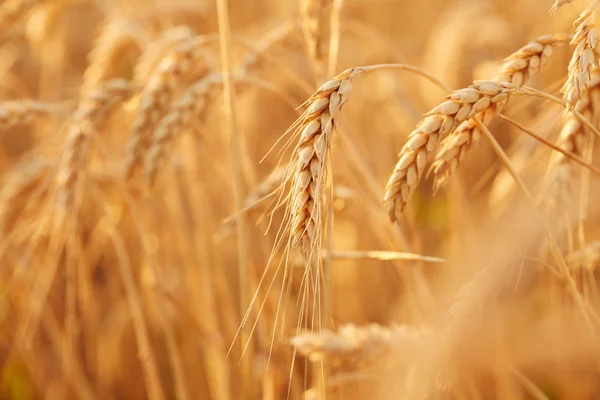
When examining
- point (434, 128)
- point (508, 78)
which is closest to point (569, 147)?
point (508, 78)

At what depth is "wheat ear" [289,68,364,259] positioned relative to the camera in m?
0.75

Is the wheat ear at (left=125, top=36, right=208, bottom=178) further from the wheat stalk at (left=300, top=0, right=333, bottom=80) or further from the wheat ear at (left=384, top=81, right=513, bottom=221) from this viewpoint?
the wheat ear at (left=384, top=81, right=513, bottom=221)

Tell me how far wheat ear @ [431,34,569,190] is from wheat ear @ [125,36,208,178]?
68 cm

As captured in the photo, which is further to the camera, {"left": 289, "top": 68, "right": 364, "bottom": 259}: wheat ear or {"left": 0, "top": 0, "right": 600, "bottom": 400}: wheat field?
{"left": 0, "top": 0, "right": 600, "bottom": 400}: wheat field

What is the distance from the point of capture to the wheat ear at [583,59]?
2.42 feet

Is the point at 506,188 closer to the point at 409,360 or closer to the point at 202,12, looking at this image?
the point at 409,360

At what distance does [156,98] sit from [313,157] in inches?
26.8

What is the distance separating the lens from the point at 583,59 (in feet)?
2.44

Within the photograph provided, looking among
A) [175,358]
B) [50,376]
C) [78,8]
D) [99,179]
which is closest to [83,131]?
[99,179]

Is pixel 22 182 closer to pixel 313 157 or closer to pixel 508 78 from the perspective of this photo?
pixel 313 157

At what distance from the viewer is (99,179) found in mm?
1848

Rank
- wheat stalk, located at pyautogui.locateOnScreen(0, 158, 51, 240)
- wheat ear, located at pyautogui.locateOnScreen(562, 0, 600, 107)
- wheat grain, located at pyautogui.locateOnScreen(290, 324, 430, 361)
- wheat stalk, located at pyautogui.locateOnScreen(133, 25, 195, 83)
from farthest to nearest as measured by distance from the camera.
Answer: wheat stalk, located at pyautogui.locateOnScreen(0, 158, 51, 240) < wheat stalk, located at pyautogui.locateOnScreen(133, 25, 195, 83) < wheat grain, located at pyautogui.locateOnScreen(290, 324, 430, 361) < wheat ear, located at pyautogui.locateOnScreen(562, 0, 600, 107)

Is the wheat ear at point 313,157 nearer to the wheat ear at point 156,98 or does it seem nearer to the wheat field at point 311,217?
the wheat field at point 311,217

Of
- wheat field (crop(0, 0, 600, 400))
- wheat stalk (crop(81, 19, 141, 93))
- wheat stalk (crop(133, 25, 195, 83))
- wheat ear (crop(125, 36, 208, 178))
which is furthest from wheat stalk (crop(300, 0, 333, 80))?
wheat stalk (crop(81, 19, 141, 93))
